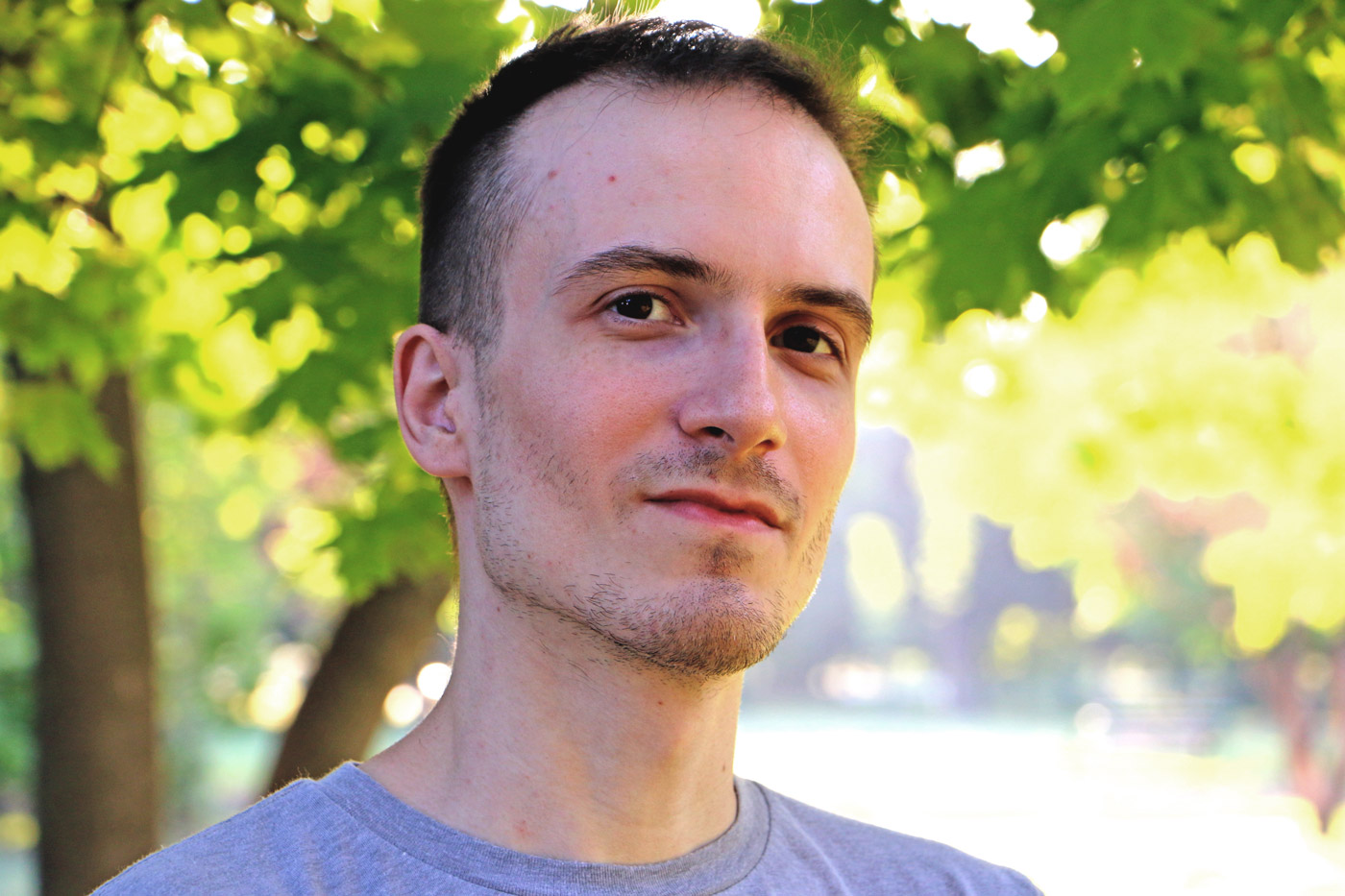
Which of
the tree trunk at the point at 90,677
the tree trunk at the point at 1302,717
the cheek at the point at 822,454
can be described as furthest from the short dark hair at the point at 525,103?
the tree trunk at the point at 1302,717

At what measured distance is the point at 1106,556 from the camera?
16.5m

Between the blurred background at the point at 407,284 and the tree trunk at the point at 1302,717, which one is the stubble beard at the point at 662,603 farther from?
the tree trunk at the point at 1302,717

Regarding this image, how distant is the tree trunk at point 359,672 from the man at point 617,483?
10.4ft

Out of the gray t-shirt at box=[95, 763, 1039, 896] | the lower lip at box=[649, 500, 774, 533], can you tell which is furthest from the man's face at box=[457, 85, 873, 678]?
the gray t-shirt at box=[95, 763, 1039, 896]

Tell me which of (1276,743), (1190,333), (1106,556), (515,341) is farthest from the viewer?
(1276,743)

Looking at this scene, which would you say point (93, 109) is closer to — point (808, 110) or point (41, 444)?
point (41, 444)

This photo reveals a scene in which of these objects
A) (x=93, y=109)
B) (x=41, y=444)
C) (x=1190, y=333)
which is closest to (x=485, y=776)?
(x=93, y=109)

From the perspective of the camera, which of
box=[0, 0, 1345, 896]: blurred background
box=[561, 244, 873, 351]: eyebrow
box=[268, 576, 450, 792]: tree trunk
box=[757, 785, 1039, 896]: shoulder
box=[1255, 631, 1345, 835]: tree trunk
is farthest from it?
box=[1255, 631, 1345, 835]: tree trunk

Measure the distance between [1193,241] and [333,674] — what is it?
A: 3.77m

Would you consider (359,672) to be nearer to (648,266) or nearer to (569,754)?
(569,754)

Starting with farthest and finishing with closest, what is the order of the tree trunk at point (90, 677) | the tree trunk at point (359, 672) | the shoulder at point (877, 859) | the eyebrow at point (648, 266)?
the tree trunk at point (359, 672)
the tree trunk at point (90, 677)
the shoulder at point (877, 859)
the eyebrow at point (648, 266)

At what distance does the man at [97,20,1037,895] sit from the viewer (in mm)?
1761

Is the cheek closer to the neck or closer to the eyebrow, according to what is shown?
the eyebrow

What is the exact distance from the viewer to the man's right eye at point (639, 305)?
1831mm
